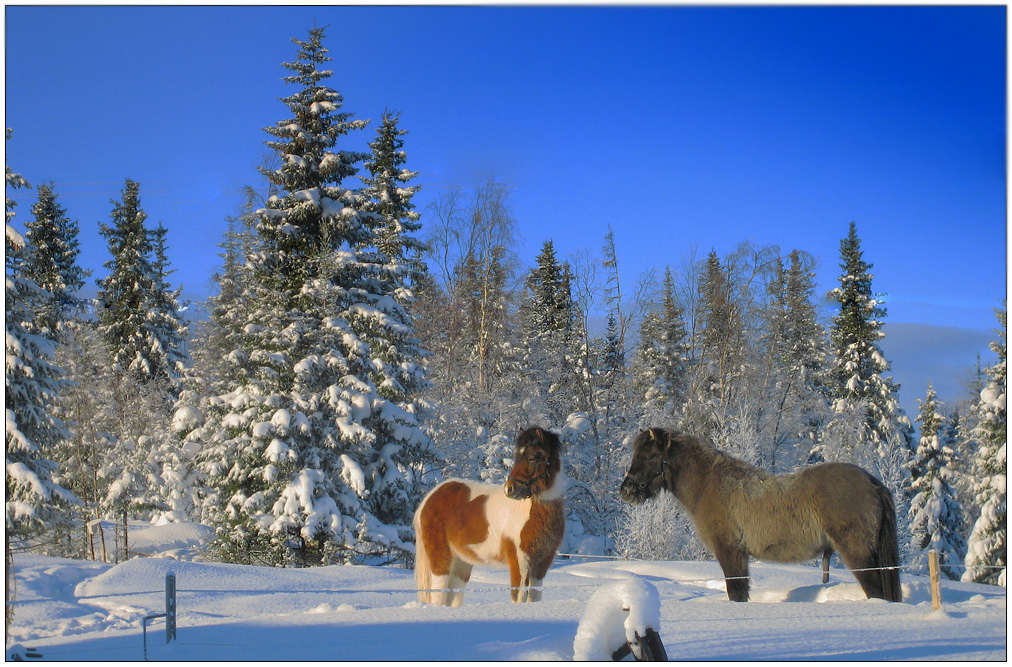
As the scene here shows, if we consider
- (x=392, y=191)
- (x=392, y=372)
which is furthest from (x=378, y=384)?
(x=392, y=191)

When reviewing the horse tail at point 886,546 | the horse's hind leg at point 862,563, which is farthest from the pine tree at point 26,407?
the horse tail at point 886,546

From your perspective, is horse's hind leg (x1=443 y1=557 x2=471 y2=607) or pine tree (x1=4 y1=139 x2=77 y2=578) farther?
pine tree (x1=4 y1=139 x2=77 y2=578)

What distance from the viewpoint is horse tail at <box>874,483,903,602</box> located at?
6.00 meters

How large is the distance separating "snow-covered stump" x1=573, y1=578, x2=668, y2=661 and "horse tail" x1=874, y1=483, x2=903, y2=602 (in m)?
3.49

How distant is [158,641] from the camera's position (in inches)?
205

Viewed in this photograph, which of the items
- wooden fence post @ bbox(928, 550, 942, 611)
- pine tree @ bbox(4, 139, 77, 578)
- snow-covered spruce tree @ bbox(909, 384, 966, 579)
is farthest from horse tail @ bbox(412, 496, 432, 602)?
snow-covered spruce tree @ bbox(909, 384, 966, 579)

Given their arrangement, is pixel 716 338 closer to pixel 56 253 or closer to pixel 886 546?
pixel 886 546

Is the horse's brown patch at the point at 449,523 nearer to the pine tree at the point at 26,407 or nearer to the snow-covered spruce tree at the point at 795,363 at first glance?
the pine tree at the point at 26,407

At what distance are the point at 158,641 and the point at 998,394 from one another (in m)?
17.0

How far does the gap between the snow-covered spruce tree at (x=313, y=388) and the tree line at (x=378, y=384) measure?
6 centimetres

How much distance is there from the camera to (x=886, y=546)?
6016 millimetres

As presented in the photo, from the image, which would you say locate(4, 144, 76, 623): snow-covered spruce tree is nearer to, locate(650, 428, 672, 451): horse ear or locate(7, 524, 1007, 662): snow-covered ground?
locate(7, 524, 1007, 662): snow-covered ground

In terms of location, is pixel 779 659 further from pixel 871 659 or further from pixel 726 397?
pixel 726 397

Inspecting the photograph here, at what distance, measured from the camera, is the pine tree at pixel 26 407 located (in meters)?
10.1
